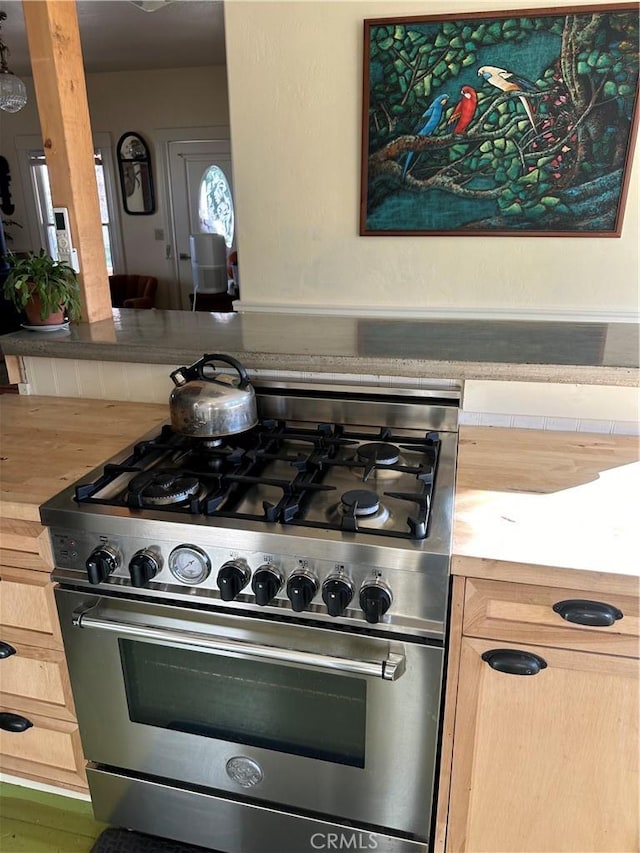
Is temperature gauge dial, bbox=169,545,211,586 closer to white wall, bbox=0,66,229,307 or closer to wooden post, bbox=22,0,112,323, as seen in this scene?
wooden post, bbox=22,0,112,323

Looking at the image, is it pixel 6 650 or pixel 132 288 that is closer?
pixel 6 650

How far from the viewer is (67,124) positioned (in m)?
1.63

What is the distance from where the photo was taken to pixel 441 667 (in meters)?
0.96

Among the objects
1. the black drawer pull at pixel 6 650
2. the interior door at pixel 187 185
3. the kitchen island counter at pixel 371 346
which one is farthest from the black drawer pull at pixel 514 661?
the interior door at pixel 187 185

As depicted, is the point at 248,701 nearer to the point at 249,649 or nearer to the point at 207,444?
the point at 249,649

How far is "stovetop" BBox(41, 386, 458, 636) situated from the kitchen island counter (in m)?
0.20

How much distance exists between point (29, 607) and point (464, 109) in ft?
7.22

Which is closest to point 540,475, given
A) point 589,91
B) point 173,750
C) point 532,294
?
point 173,750

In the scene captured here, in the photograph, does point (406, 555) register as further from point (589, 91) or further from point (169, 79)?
point (169, 79)

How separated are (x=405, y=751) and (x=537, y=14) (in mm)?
2366

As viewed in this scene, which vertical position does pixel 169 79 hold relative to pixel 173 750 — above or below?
above

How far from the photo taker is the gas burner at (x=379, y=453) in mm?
1158

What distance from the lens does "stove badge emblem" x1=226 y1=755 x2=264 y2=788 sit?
1.12m

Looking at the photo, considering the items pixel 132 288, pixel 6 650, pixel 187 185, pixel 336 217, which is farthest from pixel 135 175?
pixel 6 650
